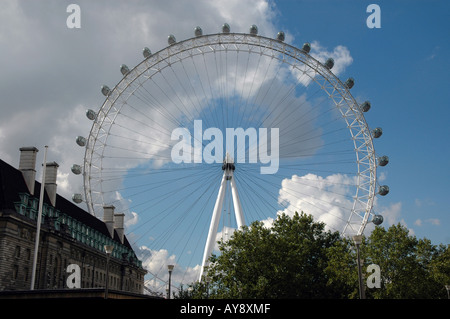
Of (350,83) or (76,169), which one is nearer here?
(350,83)

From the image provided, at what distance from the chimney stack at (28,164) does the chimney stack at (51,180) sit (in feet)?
Result: 17.7

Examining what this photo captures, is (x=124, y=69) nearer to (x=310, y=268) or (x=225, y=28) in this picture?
(x=225, y=28)

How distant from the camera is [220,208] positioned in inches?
2146

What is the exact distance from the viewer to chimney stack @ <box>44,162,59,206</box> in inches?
3027

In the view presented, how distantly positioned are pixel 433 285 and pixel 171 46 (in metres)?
42.6

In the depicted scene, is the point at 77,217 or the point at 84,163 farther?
the point at 77,217

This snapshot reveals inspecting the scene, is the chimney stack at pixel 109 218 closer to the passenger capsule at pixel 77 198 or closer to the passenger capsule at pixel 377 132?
the passenger capsule at pixel 77 198

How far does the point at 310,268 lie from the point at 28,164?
137 feet

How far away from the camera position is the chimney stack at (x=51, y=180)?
7688 cm

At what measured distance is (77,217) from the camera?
88688 millimetres

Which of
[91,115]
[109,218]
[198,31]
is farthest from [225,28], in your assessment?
[109,218]
